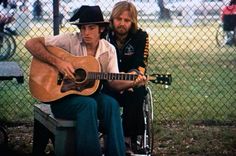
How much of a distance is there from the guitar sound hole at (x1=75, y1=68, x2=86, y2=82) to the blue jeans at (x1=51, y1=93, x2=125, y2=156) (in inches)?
6.4

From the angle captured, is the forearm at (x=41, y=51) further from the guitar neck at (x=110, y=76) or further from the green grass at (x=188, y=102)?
the green grass at (x=188, y=102)

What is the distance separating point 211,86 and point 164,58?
2283mm

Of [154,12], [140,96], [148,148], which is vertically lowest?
[148,148]

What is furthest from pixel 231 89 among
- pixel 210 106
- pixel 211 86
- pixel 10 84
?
pixel 10 84

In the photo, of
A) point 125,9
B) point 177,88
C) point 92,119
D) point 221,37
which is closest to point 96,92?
point 92,119

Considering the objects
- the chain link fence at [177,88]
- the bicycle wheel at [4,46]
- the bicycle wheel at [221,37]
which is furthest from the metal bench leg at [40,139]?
the bicycle wheel at [221,37]

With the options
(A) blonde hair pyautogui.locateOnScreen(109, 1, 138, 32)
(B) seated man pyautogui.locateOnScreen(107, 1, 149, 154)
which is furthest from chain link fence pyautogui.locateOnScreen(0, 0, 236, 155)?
(A) blonde hair pyautogui.locateOnScreen(109, 1, 138, 32)

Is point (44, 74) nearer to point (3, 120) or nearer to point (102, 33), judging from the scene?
point (102, 33)

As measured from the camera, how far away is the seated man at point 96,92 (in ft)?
12.4

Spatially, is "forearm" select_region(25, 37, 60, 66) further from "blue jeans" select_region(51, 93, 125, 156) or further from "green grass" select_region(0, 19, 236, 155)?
"green grass" select_region(0, 19, 236, 155)

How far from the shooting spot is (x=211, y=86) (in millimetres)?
7758

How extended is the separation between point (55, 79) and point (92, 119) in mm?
560

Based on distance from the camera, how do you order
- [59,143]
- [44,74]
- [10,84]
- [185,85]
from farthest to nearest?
[185,85]
[10,84]
[44,74]
[59,143]

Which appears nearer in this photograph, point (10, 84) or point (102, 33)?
point (102, 33)
